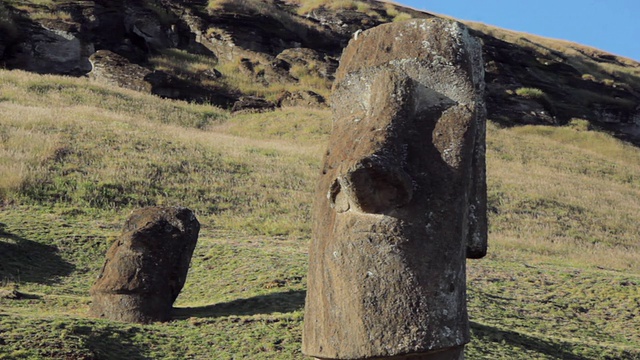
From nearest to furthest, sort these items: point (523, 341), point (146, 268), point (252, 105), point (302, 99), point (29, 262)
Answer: point (523, 341)
point (146, 268)
point (29, 262)
point (252, 105)
point (302, 99)

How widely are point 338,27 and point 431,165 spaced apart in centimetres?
5898

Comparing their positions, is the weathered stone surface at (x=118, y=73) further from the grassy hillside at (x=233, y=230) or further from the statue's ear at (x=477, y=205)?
the statue's ear at (x=477, y=205)

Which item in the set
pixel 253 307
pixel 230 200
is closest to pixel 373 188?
pixel 253 307

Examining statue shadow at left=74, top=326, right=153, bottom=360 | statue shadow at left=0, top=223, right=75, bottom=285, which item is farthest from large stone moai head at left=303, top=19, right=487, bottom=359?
statue shadow at left=0, top=223, right=75, bottom=285

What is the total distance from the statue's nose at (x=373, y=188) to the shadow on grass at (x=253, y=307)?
20.1 feet

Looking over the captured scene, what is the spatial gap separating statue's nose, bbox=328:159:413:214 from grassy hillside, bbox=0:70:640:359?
4.40 meters

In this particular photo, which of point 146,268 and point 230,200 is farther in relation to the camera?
point 230,200

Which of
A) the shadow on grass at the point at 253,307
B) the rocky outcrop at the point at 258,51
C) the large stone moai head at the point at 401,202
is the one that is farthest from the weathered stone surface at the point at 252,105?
the large stone moai head at the point at 401,202

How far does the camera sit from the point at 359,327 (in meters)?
4.67

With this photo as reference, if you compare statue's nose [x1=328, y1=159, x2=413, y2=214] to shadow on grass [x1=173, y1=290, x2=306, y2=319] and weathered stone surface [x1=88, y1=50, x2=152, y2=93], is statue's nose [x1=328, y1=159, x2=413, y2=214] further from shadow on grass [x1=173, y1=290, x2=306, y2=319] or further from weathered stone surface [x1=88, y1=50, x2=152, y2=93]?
weathered stone surface [x1=88, y1=50, x2=152, y2=93]

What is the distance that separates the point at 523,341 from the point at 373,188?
6090 mm

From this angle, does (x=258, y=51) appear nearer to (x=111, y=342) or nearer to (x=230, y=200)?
(x=230, y=200)

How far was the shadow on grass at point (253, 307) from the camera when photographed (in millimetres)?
10883

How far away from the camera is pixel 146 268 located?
11070 millimetres
